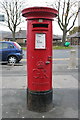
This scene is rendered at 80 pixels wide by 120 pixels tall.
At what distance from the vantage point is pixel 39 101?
345 cm

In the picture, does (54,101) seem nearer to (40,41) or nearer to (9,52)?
(40,41)

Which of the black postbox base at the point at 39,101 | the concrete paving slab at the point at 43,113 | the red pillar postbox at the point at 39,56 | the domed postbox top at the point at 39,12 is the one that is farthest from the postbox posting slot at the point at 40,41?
the concrete paving slab at the point at 43,113

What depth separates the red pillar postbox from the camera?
3227mm

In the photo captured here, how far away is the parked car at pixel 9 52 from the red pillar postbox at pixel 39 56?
6.93 metres

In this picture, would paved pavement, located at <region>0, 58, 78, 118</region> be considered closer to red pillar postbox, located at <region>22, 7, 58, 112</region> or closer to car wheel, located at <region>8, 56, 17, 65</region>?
red pillar postbox, located at <region>22, 7, 58, 112</region>

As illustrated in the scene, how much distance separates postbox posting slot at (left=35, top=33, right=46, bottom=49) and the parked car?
278 inches

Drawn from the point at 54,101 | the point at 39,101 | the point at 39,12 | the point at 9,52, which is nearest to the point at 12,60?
the point at 9,52

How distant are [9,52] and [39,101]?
7.24 m

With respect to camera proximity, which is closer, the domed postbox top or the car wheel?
the domed postbox top

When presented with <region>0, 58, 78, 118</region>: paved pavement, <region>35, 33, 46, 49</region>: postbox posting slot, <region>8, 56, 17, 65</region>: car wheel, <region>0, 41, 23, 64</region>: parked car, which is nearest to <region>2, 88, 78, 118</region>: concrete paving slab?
<region>0, 58, 78, 118</region>: paved pavement

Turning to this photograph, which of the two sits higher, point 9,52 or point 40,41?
point 40,41

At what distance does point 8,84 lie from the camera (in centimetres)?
561

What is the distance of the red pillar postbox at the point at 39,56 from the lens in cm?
323

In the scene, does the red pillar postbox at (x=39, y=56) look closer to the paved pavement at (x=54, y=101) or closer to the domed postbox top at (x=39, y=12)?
the domed postbox top at (x=39, y=12)
